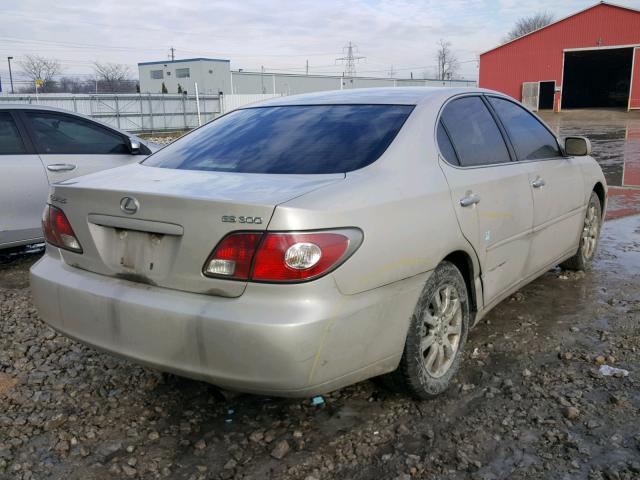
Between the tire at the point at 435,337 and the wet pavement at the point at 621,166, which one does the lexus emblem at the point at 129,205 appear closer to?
the tire at the point at 435,337

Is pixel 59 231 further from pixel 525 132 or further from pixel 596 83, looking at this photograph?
pixel 596 83

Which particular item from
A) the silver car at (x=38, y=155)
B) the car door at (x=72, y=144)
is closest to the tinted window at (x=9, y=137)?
the silver car at (x=38, y=155)

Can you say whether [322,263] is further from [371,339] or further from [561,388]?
[561,388]

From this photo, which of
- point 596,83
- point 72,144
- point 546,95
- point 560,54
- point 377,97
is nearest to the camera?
point 377,97

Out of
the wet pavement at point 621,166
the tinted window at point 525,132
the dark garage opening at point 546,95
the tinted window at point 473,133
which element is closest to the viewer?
the tinted window at point 473,133

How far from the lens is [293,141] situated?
124 inches

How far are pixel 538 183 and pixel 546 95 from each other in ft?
133

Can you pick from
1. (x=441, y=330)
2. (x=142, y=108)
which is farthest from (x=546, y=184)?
(x=142, y=108)

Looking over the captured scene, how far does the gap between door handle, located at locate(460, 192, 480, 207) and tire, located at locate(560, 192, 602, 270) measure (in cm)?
218

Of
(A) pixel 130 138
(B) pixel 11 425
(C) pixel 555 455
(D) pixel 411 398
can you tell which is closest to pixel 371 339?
(D) pixel 411 398

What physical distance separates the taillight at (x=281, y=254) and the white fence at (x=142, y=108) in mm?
24975

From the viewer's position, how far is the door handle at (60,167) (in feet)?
18.8

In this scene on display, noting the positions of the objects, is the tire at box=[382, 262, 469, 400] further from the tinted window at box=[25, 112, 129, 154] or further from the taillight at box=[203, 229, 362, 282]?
the tinted window at box=[25, 112, 129, 154]

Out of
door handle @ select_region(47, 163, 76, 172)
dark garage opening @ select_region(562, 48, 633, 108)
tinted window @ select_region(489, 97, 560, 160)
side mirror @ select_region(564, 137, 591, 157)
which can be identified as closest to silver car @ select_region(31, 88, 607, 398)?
tinted window @ select_region(489, 97, 560, 160)
